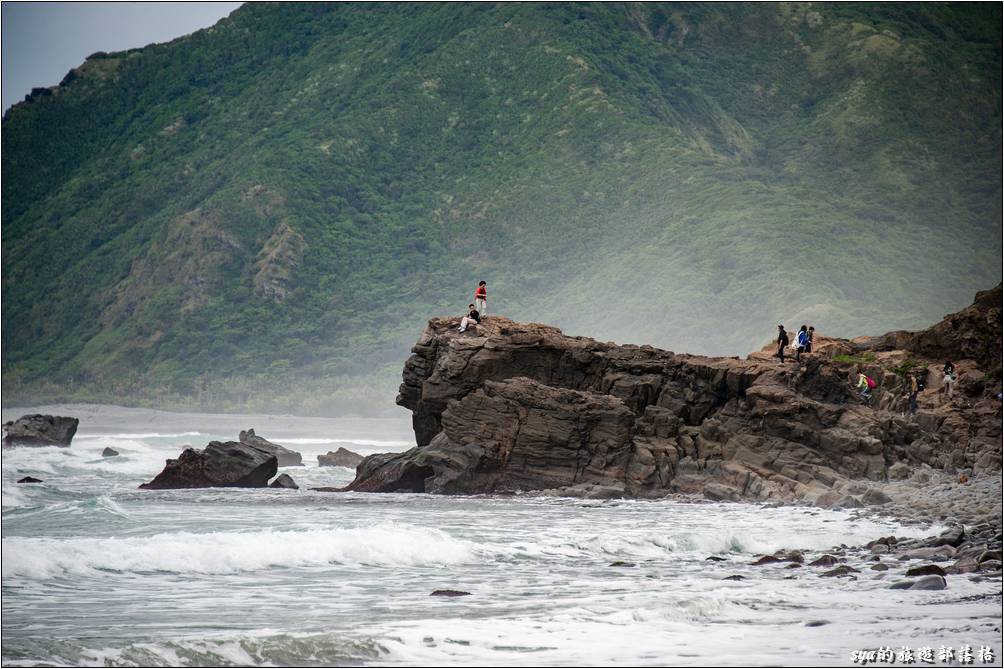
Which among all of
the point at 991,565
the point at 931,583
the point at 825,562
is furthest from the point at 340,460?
the point at 931,583

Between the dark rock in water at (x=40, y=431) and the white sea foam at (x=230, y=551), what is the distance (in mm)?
33047

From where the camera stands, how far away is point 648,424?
3553 cm

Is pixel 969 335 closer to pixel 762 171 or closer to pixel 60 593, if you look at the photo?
pixel 60 593

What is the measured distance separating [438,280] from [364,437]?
49981mm

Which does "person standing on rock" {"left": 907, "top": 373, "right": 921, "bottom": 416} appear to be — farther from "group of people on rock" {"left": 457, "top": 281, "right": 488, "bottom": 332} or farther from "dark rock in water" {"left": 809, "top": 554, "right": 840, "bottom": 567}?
"dark rock in water" {"left": 809, "top": 554, "right": 840, "bottom": 567}

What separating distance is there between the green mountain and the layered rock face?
206 ft

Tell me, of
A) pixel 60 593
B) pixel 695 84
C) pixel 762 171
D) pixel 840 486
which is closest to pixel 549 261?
pixel 762 171

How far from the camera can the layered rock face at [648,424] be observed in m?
33.9

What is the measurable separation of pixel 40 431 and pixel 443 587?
1643 inches

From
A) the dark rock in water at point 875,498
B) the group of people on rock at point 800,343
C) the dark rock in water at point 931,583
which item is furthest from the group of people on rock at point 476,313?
the dark rock in water at point 931,583

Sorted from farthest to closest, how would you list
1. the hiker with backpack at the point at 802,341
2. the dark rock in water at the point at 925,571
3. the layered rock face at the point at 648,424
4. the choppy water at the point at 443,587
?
the hiker with backpack at the point at 802,341
the layered rock face at the point at 648,424
the dark rock in water at the point at 925,571
the choppy water at the point at 443,587

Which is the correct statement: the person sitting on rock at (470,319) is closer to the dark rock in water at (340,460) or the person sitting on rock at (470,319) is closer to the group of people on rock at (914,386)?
the group of people on rock at (914,386)

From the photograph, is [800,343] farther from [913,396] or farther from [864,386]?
[913,396]

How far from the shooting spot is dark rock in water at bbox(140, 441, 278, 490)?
3688cm
